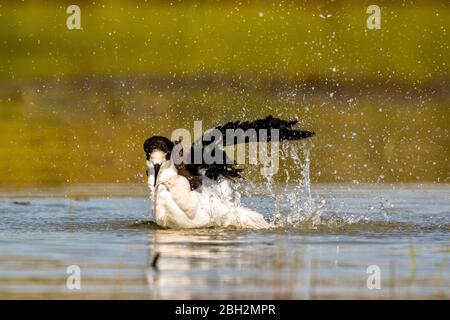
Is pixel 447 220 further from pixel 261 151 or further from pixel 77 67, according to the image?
pixel 77 67

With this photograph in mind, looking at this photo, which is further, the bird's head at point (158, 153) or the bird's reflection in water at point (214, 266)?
the bird's head at point (158, 153)

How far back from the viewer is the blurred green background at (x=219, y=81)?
23.4 metres

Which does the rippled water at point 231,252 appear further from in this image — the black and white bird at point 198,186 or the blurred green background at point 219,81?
the blurred green background at point 219,81

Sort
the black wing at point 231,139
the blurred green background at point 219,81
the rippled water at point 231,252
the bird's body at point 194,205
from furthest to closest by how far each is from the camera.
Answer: the blurred green background at point 219,81
the black wing at point 231,139
the bird's body at point 194,205
the rippled water at point 231,252

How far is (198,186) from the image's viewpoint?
50.2 ft

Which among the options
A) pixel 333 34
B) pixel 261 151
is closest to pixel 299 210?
pixel 261 151

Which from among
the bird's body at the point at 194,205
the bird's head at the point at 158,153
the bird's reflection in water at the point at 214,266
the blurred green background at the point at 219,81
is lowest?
the bird's reflection in water at the point at 214,266

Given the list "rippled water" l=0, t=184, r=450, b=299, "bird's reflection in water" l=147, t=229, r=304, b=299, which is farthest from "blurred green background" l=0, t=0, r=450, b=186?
"bird's reflection in water" l=147, t=229, r=304, b=299

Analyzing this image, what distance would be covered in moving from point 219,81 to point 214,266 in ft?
42.0

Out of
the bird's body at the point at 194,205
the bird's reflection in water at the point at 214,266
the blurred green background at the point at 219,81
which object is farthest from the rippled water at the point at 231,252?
the blurred green background at the point at 219,81

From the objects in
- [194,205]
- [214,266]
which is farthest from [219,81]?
[214,266]

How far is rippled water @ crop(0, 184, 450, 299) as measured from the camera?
11.0m

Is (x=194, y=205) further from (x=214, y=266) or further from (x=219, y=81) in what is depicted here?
(x=219, y=81)
